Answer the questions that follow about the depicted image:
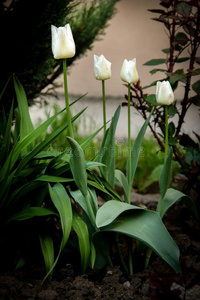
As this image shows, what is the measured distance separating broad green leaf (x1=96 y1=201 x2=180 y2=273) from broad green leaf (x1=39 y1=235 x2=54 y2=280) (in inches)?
8.0

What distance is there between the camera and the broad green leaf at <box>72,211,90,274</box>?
134 cm

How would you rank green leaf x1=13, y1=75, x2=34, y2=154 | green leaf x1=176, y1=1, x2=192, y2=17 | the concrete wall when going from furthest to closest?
the concrete wall < green leaf x1=176, y1=1, x2=192, y2=17 < green leaf x1=13, y1=75, x2=34, y2=154

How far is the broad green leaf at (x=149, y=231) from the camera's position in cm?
126

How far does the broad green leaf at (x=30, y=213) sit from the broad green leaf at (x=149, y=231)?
0.67 feet

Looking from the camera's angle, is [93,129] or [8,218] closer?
[8,218]

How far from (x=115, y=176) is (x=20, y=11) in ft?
2.67

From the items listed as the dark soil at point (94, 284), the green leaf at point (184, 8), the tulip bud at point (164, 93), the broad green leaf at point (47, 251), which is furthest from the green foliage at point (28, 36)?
the dark soil at point (94, 284)

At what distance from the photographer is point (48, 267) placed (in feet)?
4.46

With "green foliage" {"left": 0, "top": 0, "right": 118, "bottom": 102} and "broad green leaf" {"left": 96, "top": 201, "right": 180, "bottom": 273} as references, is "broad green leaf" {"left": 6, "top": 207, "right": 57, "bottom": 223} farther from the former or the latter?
"green foliage" {"left": 0, "top": 0, "right": 118, "bottom": 102}

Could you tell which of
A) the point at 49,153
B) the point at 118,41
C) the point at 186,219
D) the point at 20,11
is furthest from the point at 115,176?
the point at 118,41

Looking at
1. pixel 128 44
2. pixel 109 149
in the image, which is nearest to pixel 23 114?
pixel 109 149

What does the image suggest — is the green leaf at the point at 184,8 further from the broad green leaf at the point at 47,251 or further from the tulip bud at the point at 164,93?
the broad green leaf at the point at 47,251

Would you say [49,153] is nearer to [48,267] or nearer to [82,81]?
[48,267]

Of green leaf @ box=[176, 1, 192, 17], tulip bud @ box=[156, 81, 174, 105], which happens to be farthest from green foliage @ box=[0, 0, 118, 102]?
tulip bud @ box=[156, 81, 174, 105]
